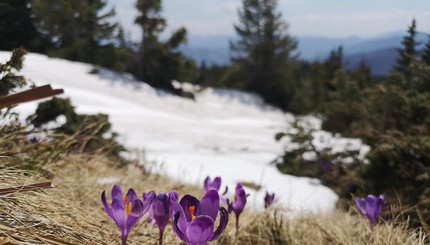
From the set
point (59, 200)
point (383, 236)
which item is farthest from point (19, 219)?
point (383, 236)

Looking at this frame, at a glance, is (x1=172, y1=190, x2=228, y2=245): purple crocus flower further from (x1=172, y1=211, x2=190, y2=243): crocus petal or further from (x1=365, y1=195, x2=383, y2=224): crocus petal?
(x1=365, y1=195, x2=383, y2=224): crocus petal

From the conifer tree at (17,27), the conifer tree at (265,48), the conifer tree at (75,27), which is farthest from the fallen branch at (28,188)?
the conifer tree at (265,48)

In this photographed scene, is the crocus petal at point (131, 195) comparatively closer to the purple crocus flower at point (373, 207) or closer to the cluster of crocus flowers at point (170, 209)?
the cluster of crocus flowers at point (170, 209)

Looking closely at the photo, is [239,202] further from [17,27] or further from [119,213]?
[17,27]

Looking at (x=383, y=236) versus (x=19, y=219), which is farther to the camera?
(x=383, y=236)

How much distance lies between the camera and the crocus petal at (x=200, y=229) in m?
1.33

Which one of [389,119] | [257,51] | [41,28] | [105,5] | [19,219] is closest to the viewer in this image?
[19,219]

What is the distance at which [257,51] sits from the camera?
3697 cm

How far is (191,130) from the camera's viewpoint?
15.0 m

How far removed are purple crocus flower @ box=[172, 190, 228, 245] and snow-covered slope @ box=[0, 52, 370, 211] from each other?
98.0 inches

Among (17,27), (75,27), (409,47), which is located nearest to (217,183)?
(17,27)

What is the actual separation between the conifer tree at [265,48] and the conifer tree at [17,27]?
60.6ft

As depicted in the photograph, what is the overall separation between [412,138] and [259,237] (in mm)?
2610

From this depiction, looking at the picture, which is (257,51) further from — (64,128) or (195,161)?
(64,128)
